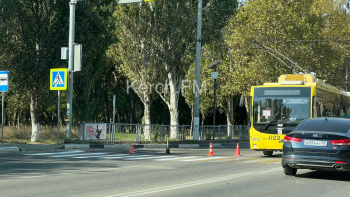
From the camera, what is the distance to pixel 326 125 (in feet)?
42.1

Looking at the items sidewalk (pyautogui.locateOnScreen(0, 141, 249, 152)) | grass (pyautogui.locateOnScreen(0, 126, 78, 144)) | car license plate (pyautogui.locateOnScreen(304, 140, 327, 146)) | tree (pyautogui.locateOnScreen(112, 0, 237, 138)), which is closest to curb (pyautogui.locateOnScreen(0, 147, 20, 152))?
sidewalk (pyautogui.locateOnScreen(0, 141, 249, 152))

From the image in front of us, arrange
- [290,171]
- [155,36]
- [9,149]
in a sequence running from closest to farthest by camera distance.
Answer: [290,171], [9,149], [155,36]

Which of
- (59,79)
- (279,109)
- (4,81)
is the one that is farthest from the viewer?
(59,79)

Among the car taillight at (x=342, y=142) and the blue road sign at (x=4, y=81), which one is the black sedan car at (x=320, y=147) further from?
the blue road sign at (x=4, y=81)

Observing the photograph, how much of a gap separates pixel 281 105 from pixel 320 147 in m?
7.54

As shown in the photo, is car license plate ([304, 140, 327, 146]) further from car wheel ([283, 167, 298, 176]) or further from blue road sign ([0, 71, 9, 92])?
blue road sign ([0, 71, 9, 92])

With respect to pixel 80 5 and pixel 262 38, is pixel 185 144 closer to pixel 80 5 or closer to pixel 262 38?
pixel 80 5

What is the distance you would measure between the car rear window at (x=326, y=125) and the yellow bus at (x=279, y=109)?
230 inches

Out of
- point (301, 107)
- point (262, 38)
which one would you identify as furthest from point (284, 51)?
point (301, 107)

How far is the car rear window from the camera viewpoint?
12548 mm

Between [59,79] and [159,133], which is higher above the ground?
[59,79]

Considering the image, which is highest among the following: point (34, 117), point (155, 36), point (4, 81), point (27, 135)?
point (155, 36)

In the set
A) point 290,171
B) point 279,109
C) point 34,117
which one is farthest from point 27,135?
point 290,171

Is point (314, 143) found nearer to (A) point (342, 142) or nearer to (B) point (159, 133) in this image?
(A) point (342, 142)
